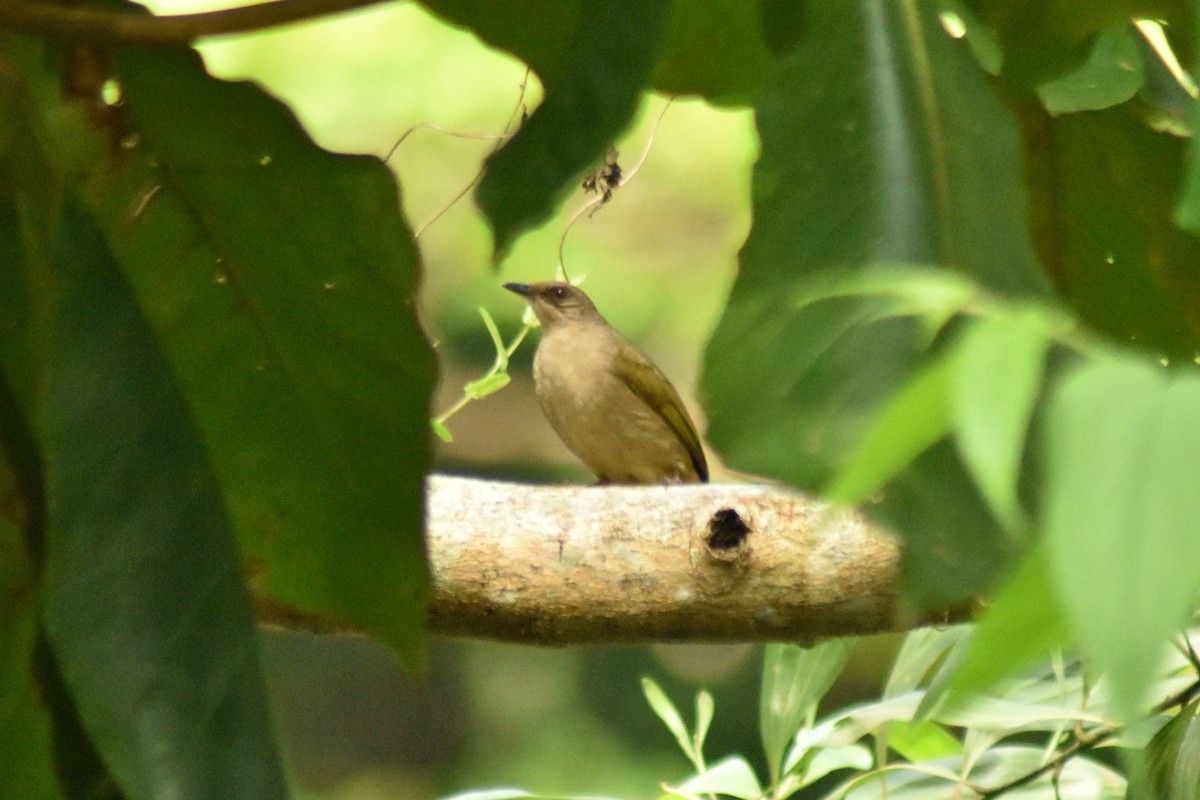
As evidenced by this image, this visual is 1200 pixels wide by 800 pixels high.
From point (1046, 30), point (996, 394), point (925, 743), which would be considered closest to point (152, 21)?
point (1046, 30)

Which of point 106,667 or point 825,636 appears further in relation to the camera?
point 825,636

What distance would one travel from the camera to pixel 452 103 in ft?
22.9

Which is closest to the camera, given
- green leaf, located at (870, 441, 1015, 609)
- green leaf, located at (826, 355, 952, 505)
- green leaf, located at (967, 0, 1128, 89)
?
green leaf, located at (826, 355, 952, 505)

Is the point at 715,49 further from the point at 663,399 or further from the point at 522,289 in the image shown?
the point at 522,289

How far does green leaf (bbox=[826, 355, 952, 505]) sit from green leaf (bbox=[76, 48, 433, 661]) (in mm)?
691

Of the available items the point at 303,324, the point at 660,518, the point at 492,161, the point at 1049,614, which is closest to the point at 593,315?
the point at 660,518

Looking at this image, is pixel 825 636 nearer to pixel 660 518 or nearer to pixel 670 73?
pixel 660 518

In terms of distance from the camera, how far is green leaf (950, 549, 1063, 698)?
54 cm

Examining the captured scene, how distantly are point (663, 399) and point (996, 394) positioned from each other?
4.27 meters

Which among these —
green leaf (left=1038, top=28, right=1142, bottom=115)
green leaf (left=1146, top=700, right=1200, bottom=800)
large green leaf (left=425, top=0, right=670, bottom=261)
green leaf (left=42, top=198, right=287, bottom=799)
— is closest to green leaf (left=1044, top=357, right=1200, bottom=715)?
large green leaf (left=425, top=0, right=670, bottom=261)

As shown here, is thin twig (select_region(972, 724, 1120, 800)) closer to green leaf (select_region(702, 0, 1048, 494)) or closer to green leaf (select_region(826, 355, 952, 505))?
green leaf (select_region(702, 0, 1048, 494))

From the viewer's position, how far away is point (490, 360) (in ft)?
28.5

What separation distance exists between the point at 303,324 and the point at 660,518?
1121mm

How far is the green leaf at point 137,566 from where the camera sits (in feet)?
3.41
